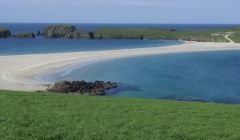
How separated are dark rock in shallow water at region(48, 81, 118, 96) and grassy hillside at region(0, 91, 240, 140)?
80.1ft

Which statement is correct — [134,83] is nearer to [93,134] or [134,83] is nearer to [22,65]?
[22,65]

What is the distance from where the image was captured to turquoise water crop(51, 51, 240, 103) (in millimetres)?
41531

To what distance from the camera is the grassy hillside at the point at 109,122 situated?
10.8m

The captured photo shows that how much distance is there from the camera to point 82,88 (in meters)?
42.3

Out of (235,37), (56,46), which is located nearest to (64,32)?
(56,46)

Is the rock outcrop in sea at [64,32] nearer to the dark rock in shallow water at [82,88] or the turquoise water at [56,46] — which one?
the turquoise water at [56,46]

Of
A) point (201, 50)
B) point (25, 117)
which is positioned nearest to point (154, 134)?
point (25, 117)

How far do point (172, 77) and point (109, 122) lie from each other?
138 feet

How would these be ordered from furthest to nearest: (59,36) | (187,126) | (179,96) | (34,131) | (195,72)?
(59,36) < (195,72) < (179,96) < (187,126) < (34,131)

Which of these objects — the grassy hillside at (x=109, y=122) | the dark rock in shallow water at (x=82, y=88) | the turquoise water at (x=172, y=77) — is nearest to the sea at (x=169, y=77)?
the turquoise water at (x=172, y=77)

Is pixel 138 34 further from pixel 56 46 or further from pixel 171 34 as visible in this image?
pixel 56 46

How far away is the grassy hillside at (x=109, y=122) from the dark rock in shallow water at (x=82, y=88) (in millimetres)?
24403

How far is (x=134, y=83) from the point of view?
48.3 m

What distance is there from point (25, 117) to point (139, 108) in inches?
173
